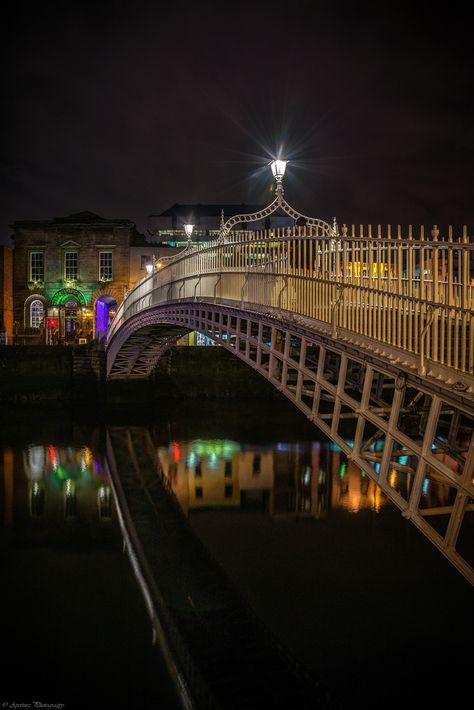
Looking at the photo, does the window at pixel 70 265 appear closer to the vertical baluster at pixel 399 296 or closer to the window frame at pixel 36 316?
the window frame at pixel 36 316

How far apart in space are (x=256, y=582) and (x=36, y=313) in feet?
120

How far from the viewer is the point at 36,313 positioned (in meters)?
43.5

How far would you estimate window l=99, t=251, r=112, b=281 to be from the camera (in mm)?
43094

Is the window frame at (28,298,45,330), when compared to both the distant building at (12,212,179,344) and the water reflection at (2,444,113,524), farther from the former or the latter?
the water reflection at (2,444,113,524)

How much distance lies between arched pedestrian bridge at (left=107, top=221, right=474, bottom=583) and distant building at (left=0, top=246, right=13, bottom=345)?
28.7 m

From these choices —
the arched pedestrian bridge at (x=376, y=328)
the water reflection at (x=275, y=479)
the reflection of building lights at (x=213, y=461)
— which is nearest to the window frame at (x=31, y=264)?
the water reflection at (x=275, y=479)

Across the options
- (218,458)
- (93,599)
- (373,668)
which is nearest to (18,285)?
(218,458)

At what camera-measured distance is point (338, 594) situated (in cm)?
991

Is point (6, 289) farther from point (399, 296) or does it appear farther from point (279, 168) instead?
point (399, 296)

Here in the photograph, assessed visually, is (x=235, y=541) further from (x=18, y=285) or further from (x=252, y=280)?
(x=18, y=285)

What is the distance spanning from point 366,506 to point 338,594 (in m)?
5.26

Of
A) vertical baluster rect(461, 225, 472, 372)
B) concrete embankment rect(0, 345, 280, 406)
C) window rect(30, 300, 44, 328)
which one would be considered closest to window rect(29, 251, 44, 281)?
window rect(30, 300, 44, 328)

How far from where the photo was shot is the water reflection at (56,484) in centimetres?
1533

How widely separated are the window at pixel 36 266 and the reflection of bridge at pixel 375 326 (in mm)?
29404
